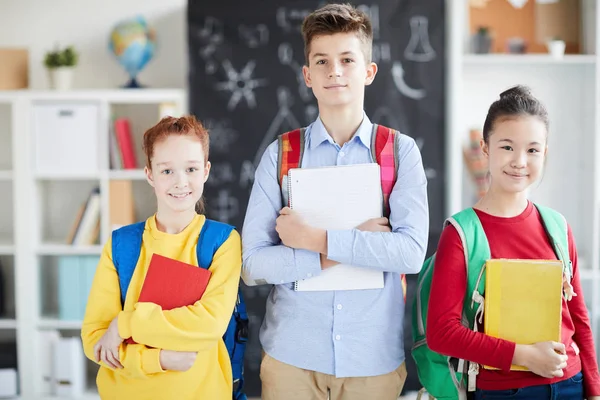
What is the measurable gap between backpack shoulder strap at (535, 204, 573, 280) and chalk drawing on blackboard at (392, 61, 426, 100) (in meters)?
1.72

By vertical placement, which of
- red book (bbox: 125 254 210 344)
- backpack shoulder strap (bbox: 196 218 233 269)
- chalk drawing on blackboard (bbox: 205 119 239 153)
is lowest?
red book (bbox: 125 254 210 344)

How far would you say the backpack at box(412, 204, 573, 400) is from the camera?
1.52 metres

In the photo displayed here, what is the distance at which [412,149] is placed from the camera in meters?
1.67

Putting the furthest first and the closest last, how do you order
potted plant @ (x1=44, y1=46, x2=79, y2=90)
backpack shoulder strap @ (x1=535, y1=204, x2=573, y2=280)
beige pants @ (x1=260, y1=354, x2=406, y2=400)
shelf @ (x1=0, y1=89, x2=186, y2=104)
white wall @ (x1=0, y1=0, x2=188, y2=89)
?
white wall @ (x1=0, y1=0, x2=188, y2=89) → potted plant @ (x1=44, y1=46, x2=79, y2=90) → shelf @ (x1=0, y1=89, x2=186, y2=104) → beige pants @ (x1=260, y1=354, x2=406, y2=400) → backpack shoulder strap @ (x1=535, y1=204, x2=573, y2=280)

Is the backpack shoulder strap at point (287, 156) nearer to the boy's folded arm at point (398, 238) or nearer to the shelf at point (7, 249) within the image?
the boy's folded arm at point (398, 238)

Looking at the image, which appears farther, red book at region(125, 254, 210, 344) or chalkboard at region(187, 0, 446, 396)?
chalkboard at region(187, 0, 446, 396)

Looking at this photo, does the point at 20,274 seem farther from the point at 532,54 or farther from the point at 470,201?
the point at 532,54

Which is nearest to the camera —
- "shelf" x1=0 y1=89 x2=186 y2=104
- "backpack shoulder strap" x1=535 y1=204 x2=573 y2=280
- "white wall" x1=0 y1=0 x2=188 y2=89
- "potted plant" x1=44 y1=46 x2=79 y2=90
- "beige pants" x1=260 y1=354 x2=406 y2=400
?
"backpack shoulder strap" x1=535 y1=204 x2=573 y2=280

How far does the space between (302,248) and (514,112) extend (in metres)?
0.60

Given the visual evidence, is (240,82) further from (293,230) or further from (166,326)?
(166,326)

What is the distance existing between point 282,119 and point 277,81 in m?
0.19

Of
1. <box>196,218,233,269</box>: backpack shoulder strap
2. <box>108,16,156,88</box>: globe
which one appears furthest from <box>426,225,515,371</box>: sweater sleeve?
<box>108,16,156,88</box>: globe

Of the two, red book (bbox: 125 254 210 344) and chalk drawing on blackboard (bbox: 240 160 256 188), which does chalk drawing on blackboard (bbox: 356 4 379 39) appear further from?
red book (bbox: 125 254 210 344)

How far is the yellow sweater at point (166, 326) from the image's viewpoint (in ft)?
4.86
